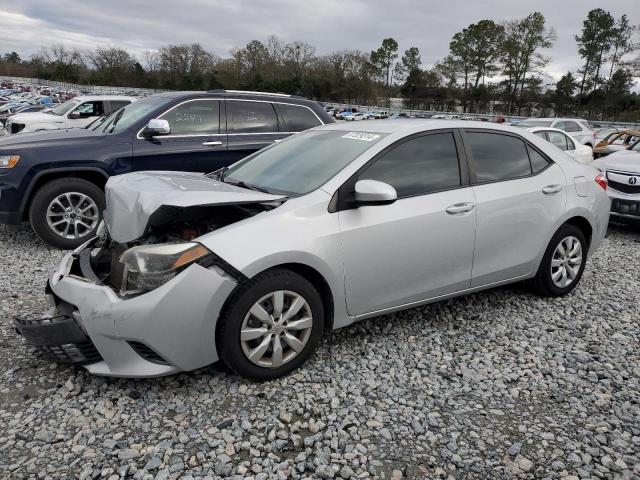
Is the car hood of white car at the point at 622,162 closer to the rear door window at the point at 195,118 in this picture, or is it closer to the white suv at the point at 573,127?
the rear door window at the point at 195,118

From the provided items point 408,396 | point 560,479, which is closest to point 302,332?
point 408,396

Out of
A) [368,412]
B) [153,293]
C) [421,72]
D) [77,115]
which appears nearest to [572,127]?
[77,115]

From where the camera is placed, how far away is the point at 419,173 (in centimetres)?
356

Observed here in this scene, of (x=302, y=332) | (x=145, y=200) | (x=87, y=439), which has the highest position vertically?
(x=145, y=200)

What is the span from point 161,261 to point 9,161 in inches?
148

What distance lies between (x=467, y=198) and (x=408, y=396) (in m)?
1.53

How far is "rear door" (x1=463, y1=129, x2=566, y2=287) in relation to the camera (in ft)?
12.4

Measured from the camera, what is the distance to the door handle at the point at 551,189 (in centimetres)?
411

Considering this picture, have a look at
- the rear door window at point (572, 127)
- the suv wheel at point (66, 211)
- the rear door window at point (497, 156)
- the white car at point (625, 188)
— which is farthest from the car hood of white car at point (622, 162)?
the rear door window at point (572, 127)

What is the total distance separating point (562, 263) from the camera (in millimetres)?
4406

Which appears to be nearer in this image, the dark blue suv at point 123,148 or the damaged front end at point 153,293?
the damaged front end at point 153,293

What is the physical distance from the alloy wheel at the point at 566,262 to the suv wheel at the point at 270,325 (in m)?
2.46

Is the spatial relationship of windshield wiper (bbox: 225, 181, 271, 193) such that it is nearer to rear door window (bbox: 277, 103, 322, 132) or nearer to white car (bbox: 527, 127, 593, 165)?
rear door window (bbox: 277, 103, 322, 132)

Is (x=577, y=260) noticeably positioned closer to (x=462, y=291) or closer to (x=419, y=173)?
(x=462, y=291)
